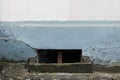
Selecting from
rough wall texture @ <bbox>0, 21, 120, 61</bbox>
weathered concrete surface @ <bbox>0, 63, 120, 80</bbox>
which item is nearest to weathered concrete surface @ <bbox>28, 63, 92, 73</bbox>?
weathered concrete surface @ <bbox>0, 63, 120, 80</bbox>

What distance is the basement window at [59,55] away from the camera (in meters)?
3.80

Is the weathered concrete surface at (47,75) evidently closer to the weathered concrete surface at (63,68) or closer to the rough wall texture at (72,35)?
the weathered concrete surface at (63,68)

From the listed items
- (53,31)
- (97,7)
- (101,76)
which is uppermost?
(97,7)

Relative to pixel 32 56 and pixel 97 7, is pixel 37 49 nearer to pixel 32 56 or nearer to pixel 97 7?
pixel 32 56

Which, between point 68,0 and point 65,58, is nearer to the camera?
point 68,0

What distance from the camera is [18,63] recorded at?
12.6ft

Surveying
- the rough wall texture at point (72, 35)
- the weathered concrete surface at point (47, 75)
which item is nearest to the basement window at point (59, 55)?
the rough wall texture at point (72, 35)

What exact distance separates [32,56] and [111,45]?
102cm

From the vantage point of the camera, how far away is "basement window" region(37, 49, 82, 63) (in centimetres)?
380

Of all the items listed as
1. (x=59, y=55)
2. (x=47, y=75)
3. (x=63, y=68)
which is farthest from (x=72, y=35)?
(x=47, y=75)

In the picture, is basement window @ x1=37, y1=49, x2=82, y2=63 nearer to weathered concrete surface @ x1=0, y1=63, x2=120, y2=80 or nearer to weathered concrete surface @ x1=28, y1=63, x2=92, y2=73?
weathered concrete surface @ x1=28, y1=63, x2=92, y2=73

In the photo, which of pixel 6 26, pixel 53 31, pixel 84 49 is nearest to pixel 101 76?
pixel 84 49

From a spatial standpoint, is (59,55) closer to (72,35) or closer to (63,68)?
(63,68)

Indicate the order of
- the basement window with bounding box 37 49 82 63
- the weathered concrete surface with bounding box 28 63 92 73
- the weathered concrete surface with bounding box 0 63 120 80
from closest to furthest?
the weathered concrete surface with bounding box 0 63 120 80 < the weathered concrete surface with bounding box 28 63 92 73 < the basement window with bounding box 37 49 82 63
